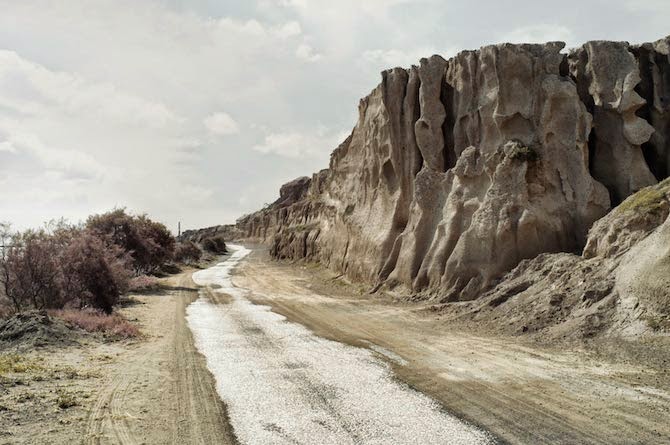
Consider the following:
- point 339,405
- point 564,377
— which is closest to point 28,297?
point 339,405

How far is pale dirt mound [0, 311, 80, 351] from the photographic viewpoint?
38.7ft

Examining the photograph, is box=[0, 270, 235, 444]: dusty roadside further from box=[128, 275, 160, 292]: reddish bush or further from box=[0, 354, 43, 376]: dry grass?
box=[128, 275, 160, 292]: reddish bush

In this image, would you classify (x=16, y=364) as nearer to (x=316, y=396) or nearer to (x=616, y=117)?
(x=316, y=396)

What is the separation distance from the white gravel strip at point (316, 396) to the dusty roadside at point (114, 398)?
1.46 ft

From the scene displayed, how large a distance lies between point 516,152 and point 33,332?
1630 cm

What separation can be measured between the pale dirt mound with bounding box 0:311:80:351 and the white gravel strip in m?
3.17

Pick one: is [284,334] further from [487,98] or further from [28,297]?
[487,98]

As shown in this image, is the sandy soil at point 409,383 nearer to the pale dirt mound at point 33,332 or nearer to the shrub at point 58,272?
the pale dirt mound at point 33,332

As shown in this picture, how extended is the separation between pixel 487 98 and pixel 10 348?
729 inches

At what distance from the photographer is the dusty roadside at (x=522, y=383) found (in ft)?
22.5

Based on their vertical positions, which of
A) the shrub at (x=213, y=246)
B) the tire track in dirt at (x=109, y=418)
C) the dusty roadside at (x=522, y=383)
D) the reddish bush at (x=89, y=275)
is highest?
the shrub at (x=213, y=246)

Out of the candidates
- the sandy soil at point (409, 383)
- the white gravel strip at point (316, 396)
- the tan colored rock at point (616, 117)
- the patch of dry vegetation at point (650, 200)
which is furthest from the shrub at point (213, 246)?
the patch of dry vegetation at point (650, 200)

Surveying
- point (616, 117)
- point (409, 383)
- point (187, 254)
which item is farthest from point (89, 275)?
point (187, 254)

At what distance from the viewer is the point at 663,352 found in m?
10.0
